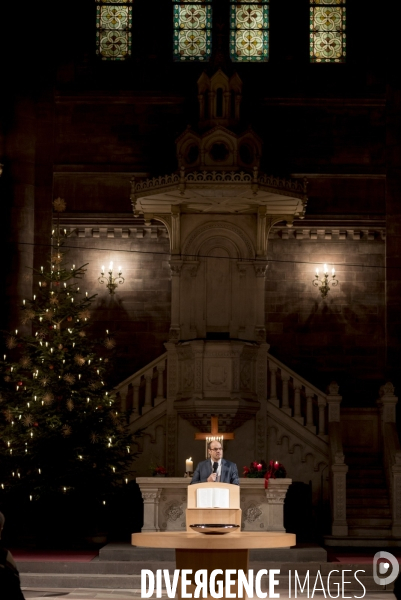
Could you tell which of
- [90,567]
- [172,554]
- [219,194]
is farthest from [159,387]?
[90,567]

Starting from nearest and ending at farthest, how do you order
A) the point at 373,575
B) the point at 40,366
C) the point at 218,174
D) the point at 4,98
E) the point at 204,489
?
the point at 204,489 < the point at 373,575 < the point at 40,366 < the point at 218,174 < the point at 4,98

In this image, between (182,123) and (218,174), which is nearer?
(218,174)

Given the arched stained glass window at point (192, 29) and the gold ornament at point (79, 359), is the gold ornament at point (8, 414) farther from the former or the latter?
the arched stained glass window at point (192, 29)

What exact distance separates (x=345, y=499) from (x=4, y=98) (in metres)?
10.2

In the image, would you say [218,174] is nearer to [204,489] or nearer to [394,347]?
[394,347]

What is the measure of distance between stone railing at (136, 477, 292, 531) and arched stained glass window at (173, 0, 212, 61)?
10040mm

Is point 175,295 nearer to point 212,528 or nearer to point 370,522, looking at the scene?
point 370,522

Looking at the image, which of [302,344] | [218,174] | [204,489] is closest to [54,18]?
[218,174]

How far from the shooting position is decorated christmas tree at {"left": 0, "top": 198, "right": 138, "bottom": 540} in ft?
59.2

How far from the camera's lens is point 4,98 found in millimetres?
23047

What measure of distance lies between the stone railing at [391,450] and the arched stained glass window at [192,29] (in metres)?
8.08

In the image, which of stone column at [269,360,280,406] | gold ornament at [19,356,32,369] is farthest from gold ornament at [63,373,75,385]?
stone column at [269,360,280,406]

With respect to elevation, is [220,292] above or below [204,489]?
above

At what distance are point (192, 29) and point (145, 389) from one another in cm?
790
